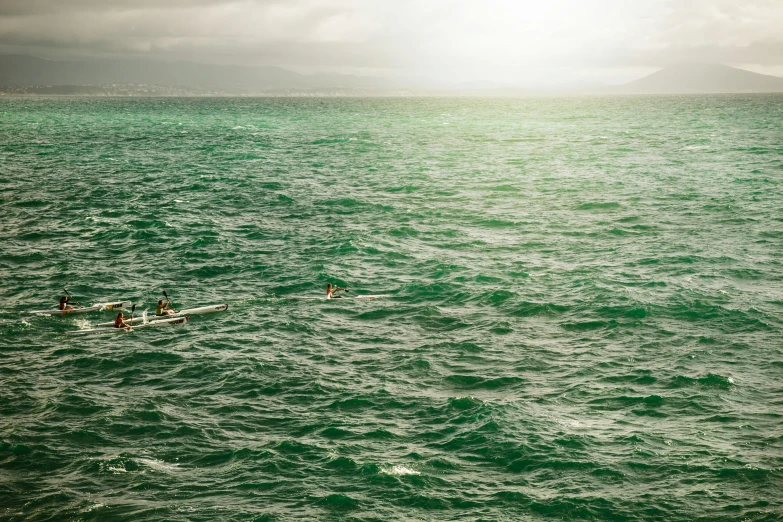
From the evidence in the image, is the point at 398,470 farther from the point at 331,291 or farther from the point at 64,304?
the point at 64,304

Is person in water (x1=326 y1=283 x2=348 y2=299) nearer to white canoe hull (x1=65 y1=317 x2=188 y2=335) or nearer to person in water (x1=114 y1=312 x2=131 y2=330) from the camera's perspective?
white canoe hull (x1=65 y1=317 x2=188 y2=335)

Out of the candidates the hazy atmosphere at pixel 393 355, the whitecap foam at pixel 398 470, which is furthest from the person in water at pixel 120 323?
the whitecap foam at pixel 398 470

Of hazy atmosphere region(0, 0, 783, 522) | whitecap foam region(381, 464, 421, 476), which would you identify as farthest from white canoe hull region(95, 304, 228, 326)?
whitecap foam region(381, 464, 421, 476)

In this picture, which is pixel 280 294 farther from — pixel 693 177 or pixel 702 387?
pixel 693 177

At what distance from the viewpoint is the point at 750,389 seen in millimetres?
39562

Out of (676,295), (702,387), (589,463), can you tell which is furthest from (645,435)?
Answer: (676,295)

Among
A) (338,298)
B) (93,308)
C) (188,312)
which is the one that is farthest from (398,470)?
(93,308)

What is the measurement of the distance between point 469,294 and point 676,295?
16636 millimetres

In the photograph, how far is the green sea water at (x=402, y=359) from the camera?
→ 30.9 metres

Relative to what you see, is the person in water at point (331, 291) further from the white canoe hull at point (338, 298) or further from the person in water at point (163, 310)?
the person in water at point (163, 310)

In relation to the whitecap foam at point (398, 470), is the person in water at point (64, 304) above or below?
above

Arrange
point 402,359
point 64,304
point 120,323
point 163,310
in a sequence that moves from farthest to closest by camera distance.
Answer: point 64,304
point 163,310
point 120,323
point 402,359

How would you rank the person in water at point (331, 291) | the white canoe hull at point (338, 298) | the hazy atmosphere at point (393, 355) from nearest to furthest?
the hazy atmosphere at point (393, 355), the white canoe hull at point (338, 298), the person in water at point (331, 291)

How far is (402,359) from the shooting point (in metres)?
44.1
